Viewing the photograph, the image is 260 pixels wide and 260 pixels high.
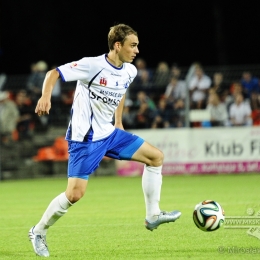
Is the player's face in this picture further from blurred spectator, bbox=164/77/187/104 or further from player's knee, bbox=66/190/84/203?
blurred spectator, bbox=164/77/187/104

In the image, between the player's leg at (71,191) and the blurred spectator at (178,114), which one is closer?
the player's leg at (71,191)

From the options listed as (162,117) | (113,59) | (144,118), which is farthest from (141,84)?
(113,59)

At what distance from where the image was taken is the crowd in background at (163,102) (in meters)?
19.8

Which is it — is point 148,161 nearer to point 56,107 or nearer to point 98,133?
point 98,133

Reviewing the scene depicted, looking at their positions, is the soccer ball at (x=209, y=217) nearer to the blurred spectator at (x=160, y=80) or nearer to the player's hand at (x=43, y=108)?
the player's hand at (x=43, y=108)

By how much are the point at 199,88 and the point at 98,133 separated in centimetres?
1157

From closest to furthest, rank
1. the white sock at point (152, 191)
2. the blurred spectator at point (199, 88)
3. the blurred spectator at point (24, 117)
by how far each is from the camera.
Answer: the white sock at point (152, 191), the blurred spectator at point (199, 88), the blurred spectator at point (24, 117)

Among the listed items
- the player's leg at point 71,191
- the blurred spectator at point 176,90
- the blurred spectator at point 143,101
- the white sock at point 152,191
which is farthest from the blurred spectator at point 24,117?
the player's leg at point 71,191

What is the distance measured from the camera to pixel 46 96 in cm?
794

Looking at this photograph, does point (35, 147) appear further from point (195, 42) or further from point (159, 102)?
point (195, 42)

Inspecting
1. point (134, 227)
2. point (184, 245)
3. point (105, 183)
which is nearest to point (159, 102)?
point (105, 183)

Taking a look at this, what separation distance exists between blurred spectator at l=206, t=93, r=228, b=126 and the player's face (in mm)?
11135

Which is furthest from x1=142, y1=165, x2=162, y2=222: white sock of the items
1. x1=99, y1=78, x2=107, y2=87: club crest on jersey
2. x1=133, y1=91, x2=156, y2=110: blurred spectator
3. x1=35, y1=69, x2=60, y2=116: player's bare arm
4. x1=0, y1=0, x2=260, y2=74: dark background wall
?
x1=0, y1=0, x2=260, y2=74: dark background wall

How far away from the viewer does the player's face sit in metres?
8.76
